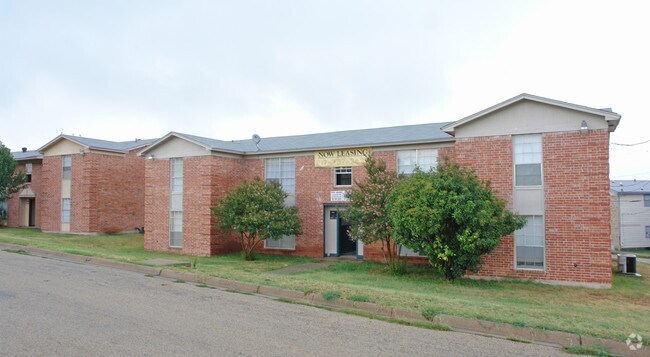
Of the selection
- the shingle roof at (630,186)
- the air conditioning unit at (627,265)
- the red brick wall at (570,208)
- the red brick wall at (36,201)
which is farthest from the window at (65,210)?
the shingle roof at (630,186)

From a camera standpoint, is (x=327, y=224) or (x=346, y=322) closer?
(x=346, y=322)

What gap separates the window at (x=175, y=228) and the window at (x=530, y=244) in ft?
46.9

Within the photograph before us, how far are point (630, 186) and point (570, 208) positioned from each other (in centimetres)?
3610

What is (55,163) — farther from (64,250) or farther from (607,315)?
(607,315)

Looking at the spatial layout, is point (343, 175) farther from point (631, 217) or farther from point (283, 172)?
point (631, 217)

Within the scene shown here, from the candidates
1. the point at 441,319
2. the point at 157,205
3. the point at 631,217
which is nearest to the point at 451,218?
the point at 441,319

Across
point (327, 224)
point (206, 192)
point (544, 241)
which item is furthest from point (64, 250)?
point (544, 241)

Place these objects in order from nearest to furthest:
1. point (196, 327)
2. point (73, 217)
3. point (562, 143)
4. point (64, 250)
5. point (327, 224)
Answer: point (196, 327) → point (562, 143) → point (64, 250) → point (327, 224) → point (73, 217)

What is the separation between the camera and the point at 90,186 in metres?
28.9

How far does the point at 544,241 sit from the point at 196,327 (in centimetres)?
1150

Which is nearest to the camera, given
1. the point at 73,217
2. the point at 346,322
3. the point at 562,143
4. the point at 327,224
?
the point at 346,322

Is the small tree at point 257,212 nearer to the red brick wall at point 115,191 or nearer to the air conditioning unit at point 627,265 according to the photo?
the air conditioning unit at point 627,265

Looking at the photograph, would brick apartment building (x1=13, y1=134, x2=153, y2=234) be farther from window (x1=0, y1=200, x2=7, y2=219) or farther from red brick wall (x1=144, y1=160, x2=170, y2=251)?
window (x1=0, y1=200, x2=7, y2=219)

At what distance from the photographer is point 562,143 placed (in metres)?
15.0
